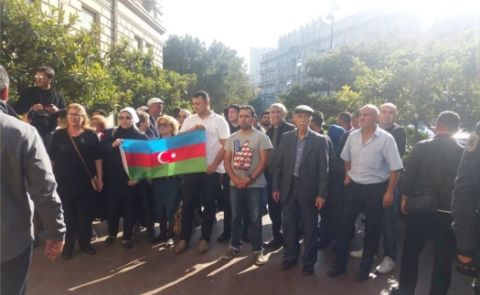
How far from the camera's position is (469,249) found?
2869mm

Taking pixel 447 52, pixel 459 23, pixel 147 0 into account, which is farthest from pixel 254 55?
pixel 447 52

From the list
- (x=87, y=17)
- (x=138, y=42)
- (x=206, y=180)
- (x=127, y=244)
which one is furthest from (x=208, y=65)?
(x=127, y=244)

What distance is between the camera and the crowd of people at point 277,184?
13.1 ft

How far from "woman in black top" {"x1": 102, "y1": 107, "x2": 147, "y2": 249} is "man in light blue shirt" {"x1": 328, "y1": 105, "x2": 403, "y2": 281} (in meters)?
2.96

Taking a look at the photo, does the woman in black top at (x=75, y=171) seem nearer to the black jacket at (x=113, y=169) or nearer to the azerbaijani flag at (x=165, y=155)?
the black jacket at (x=113, y=169)

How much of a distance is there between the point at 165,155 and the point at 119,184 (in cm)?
78

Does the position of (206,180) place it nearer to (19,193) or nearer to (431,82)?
(19,193)

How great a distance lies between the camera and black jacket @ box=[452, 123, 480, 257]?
9.28ft

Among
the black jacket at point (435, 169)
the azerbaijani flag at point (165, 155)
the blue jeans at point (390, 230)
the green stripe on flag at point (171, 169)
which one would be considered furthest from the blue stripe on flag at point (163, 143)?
the black jacket at point (435, 169)

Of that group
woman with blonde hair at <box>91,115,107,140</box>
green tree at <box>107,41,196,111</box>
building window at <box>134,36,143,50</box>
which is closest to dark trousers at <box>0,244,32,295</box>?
woman with blonde hair at <box>91,115,107,140</box>

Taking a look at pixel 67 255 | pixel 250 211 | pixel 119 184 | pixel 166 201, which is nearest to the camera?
pixel 67 255

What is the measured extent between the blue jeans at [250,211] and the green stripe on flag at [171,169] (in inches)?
25.4

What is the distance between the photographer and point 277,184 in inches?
209

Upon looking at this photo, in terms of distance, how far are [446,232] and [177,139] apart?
149 inches
